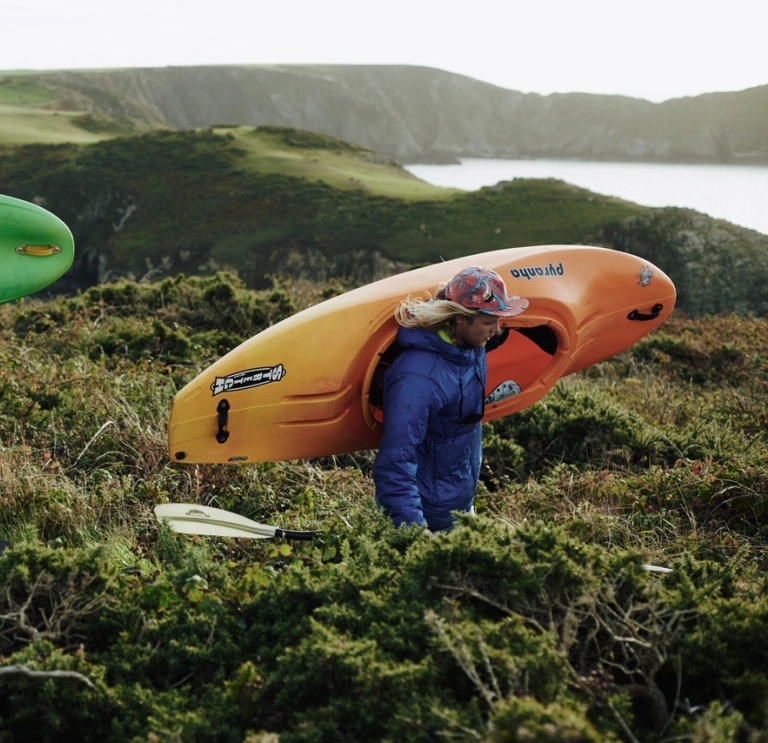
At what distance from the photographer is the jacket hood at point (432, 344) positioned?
11.7ft

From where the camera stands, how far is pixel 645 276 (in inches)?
226

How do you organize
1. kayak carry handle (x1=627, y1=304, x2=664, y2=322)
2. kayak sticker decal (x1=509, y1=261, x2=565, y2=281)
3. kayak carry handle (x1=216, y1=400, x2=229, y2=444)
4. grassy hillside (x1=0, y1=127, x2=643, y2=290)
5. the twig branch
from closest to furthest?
the twig branch → kayak carry handle (x1=216, y1=400, x2=229, y2=444) → kayak sticker decal (x1=509, y1=261, x2=565, y2=281) → kayak carry handle (x1=627, y1=304, x2=664, y2=322) → grassy hillside (x1=0, y1=127, x2=643, y2=290)

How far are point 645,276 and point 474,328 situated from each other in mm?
2674

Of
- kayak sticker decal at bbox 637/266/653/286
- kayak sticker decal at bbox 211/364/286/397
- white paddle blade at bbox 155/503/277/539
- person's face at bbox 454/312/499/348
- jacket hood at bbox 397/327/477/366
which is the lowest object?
white paddle blade at bbox 155/503/277/539

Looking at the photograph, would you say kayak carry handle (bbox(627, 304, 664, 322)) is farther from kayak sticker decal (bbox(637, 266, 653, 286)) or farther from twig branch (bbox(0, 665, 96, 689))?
twig branch (bbox(0, 665, 96, 689))

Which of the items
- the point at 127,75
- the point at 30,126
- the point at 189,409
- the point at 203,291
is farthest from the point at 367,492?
the point at 127,75

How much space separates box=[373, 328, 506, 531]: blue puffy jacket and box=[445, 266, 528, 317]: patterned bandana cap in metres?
0.20

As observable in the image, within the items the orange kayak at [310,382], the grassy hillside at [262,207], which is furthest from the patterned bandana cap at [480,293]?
the grassy hillside at [262,207]

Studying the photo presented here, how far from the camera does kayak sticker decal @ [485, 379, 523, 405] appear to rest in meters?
5.12

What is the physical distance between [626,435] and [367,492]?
2.37 meters

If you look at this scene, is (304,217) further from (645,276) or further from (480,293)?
(480,293)

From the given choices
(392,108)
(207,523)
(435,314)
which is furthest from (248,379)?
(392,108)

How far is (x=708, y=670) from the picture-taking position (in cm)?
249

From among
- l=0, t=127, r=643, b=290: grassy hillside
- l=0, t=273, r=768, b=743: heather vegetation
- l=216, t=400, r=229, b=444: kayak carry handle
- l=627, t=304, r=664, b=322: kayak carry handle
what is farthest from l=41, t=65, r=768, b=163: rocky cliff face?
l=216, t=400, r=229, b=444: kayak carry handle
